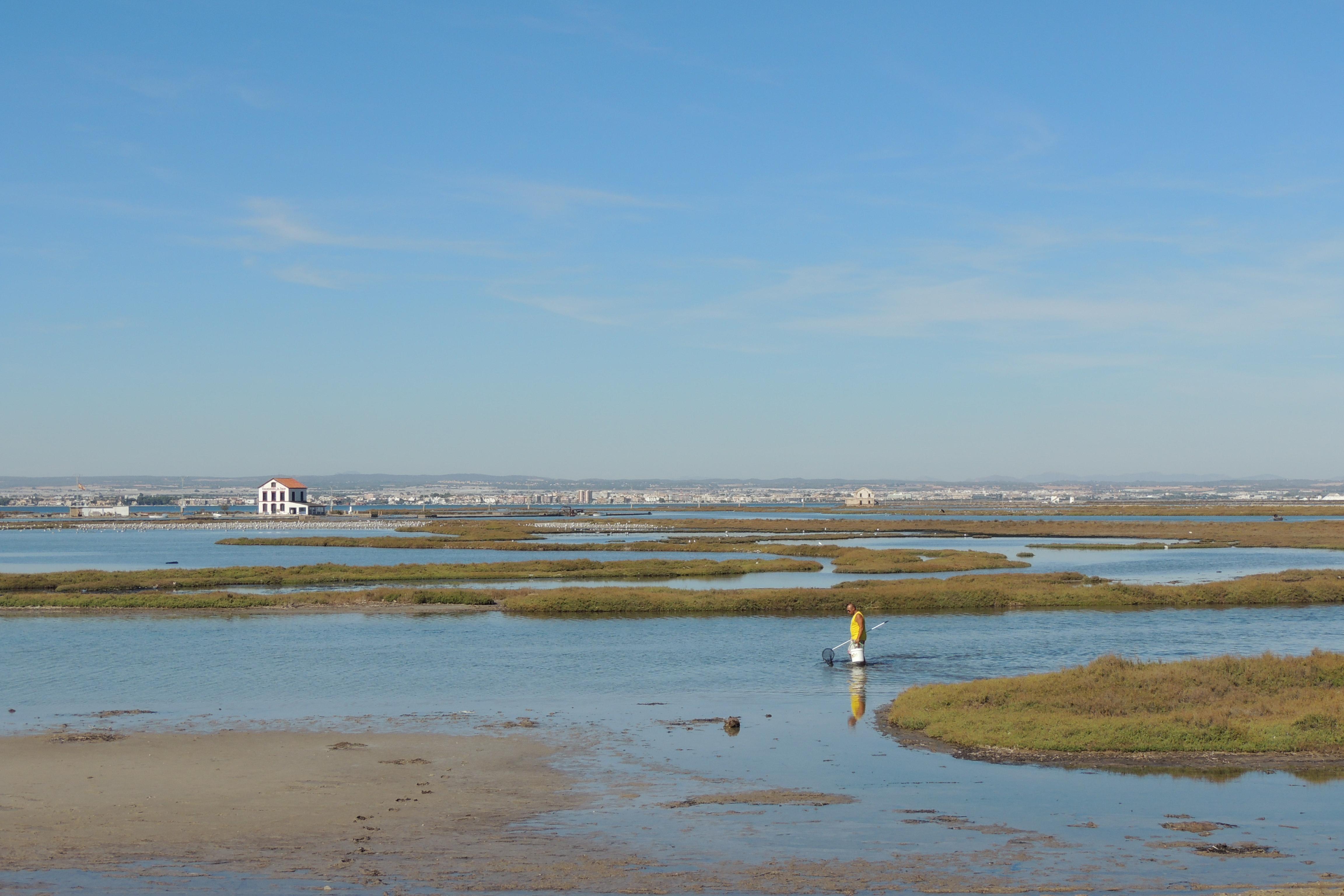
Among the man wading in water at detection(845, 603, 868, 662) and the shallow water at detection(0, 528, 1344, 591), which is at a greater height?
the man wading in water at detection(845, 603, 868, 662)

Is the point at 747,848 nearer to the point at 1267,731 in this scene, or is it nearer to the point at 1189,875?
the point at 1189,875

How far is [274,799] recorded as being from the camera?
17438 millimetres

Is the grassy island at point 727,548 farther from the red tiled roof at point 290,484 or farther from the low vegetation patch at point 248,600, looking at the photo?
the red tiled roof at point 290,484

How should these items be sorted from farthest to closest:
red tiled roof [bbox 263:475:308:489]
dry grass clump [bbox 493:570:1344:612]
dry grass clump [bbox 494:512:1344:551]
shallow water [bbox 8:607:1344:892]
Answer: red tiled roof [bbox 263:475:308:489], dry grass clump [bbox 494:512:1344:551], dry grass clump [bbox 493:570:1344:612], shallow water [bbox 8:607:1344:892]

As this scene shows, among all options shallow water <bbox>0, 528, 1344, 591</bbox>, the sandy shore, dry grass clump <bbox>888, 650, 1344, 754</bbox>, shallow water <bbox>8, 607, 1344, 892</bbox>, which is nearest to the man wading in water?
shallow water <bbox>8, 607, 1344, 892</bbox>

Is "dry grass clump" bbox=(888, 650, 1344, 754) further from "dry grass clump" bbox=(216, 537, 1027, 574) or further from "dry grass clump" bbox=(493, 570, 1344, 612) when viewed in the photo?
"dry grass clump" bbox=(216, 537, 1027, 574)

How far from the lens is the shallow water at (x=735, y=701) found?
1488 cm

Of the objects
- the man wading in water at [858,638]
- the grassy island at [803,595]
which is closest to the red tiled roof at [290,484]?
the grassy island at [803,595]

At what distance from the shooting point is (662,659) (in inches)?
1299

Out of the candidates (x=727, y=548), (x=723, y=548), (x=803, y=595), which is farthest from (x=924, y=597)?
(x=723, y=548)

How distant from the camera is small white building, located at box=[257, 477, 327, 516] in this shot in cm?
16925

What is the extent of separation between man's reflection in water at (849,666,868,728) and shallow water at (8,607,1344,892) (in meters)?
0.10

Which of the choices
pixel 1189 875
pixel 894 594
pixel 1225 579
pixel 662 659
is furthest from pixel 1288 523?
pixel 1189 875

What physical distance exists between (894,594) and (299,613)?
81.1 ft
